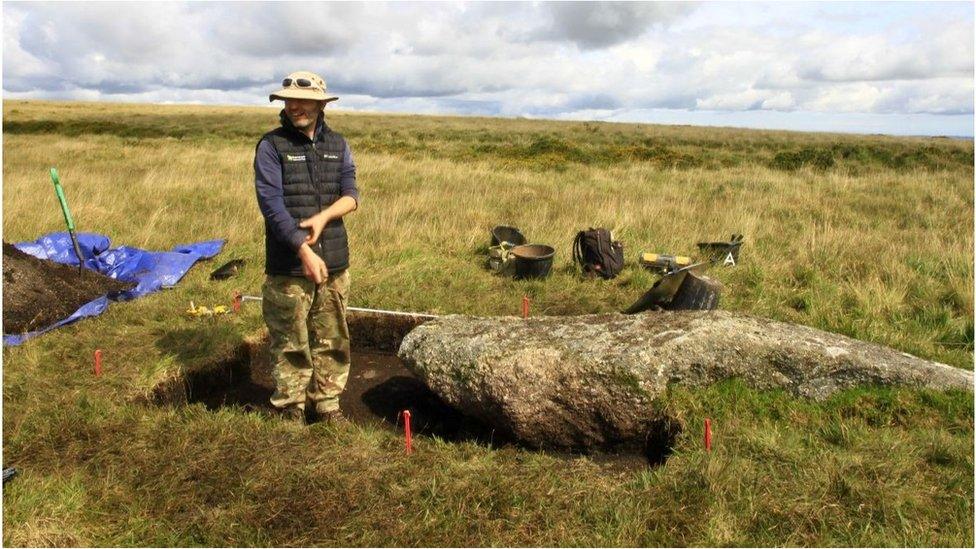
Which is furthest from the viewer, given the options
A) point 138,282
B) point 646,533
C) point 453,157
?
point 453,157

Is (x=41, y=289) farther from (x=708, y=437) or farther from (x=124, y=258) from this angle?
(x=708, y=437)

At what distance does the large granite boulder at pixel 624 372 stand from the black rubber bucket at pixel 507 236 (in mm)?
3844

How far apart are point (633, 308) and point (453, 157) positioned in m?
14.5

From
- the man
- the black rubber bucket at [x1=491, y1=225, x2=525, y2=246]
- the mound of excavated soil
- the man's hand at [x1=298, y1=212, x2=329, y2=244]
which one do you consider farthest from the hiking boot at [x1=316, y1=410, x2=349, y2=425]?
the black rubber bucket at [x1=491, y1=225, x2=525, y2=246]

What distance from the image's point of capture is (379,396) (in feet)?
14.8

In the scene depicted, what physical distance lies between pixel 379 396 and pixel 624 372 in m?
1.85

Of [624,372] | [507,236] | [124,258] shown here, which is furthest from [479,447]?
[124,258]

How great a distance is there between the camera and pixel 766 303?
5.86 m

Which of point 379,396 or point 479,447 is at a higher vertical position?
point 479,447

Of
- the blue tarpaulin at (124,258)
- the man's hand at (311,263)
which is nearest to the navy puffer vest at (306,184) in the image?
the man's hand at (311,263)

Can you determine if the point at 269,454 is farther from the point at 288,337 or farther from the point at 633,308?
the point at 633,308

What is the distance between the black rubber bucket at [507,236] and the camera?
7707 mm

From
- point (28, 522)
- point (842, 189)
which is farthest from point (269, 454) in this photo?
point (842, 189)

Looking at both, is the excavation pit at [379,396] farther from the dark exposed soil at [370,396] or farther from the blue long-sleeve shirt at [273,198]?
the blue long-sleeve shirt at [273,198]
